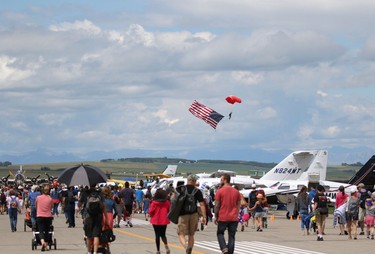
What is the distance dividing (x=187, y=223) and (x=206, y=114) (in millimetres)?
30580

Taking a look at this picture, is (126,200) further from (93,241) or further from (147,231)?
(93,241)

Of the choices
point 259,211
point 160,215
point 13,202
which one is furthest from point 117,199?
point 160,215

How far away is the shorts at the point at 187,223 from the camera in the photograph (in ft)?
59.3

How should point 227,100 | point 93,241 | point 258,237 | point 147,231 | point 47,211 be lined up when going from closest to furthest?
point 93,241, point 47,211, point 258,237, point 147,231, point 227,100

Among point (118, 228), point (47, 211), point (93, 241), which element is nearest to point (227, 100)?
point (118, 228)

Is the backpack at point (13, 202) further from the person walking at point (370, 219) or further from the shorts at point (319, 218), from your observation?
the person walking at point (370, 219)

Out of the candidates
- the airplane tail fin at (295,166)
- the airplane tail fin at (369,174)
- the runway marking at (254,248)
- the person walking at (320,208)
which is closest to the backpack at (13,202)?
the runway marking at (254,248)

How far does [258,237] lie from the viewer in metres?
26.7

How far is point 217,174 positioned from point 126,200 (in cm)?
3252

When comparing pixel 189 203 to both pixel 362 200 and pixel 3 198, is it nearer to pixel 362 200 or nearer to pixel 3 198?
pixel 362 200

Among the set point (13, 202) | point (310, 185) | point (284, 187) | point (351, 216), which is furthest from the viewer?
point (284, 187)

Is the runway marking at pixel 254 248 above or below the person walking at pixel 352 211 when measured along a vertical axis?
below

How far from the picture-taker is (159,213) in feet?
61.5

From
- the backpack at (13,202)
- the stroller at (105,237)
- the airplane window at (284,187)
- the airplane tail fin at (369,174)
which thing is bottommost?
the stroller at (105,237)
